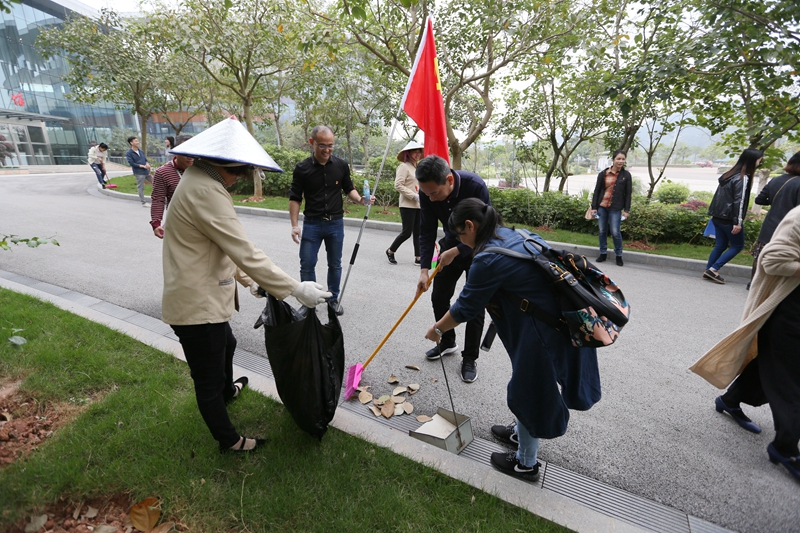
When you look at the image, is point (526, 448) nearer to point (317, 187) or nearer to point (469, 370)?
point (469, 370)

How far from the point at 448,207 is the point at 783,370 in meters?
2.18

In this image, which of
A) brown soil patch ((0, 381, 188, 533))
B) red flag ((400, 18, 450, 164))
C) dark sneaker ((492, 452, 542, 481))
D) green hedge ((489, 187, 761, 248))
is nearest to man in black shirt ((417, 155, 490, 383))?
red flag ((400, 18, 450, 164))

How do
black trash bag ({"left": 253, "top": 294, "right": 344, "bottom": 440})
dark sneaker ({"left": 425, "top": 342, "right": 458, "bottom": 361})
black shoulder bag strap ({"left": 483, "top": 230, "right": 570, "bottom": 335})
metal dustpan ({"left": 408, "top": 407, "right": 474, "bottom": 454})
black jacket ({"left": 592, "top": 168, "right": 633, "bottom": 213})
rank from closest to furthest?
1. black shoulder bag strap ({"left": 483, "top": 230, "right": 570, "bottom": 335})
2. black trash bag ({"left": 253, "top": 294, "right": 344, "bottom": 440})
3. metal dustpan ({"left": 408, "top": 407, "right": 474, "bottom": 454})
4. dark sneaker ({"left": 425, "top": 342, "right": 458, "bottom": 361})
5. black jacket ({"left": 592, "top": 168, "right": 633, "bottom": 213})

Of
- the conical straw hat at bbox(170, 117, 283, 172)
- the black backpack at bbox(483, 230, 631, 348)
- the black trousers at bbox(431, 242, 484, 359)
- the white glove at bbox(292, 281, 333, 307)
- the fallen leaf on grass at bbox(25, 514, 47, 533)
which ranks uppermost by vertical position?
the conical straw hat at bbox(170, 117, 283, 172)

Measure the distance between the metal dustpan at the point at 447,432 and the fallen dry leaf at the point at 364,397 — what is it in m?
0.47

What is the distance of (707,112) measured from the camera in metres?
8.32

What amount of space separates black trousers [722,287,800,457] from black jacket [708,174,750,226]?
Answer: 3833mm

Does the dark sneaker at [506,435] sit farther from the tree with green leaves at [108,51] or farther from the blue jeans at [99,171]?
the tree with green leaves at [108,51]

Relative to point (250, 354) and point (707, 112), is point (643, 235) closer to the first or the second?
point (707, 112)

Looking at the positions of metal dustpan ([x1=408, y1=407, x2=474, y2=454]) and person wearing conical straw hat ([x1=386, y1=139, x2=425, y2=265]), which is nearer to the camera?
metal dustpan ([x1=408, y1=407, x2=474, y2=454])

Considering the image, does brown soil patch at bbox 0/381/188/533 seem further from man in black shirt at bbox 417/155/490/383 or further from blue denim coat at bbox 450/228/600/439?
man in black shirt at bbox 417/155/490/383

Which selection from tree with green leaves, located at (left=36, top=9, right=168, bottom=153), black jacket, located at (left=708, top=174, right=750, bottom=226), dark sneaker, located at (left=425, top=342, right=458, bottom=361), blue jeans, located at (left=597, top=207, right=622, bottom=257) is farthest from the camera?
tree with green leaves, located at (left=36, top=9, right=168, bottom=153)

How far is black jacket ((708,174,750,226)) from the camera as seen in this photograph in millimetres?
5277

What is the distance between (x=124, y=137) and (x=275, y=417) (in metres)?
42.8
